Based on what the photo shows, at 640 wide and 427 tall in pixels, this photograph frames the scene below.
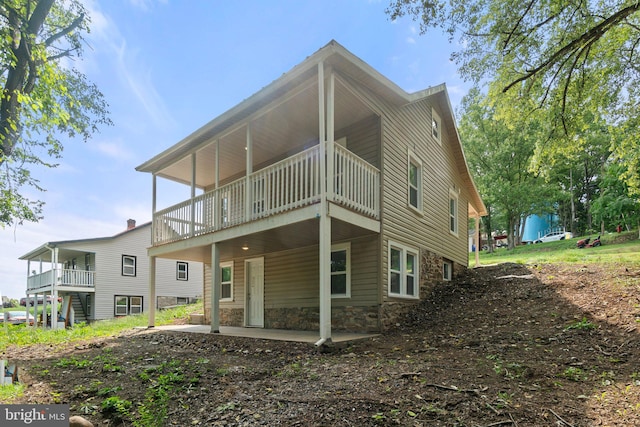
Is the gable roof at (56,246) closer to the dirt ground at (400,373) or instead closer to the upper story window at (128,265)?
the upper story window at (128,265)

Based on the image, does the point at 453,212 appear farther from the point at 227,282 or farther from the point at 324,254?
the point at 324,254

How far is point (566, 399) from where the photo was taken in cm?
410

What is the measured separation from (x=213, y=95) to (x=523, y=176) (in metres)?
24.0

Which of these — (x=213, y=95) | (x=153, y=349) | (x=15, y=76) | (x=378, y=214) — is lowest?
(x=153, y=349)

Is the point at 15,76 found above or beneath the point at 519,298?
above

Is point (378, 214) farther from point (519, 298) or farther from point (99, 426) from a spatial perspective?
point (99, 426)

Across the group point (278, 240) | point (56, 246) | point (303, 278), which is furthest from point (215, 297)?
point (56, 246)

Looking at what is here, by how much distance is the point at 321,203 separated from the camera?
23.7 feet

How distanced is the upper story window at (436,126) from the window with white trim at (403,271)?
4771 millimetres

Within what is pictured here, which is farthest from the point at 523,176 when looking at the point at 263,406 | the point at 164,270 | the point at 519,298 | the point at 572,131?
the point at 263,406

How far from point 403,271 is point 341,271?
168cm

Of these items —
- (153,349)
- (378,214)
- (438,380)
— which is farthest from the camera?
(378,214)

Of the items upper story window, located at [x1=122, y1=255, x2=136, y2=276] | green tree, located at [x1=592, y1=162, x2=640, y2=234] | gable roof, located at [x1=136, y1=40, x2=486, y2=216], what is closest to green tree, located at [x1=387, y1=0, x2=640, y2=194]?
gable roof, located at [x1=136, y1=40, x2=486, y2=216]

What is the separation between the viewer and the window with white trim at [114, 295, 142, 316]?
78.6ft
